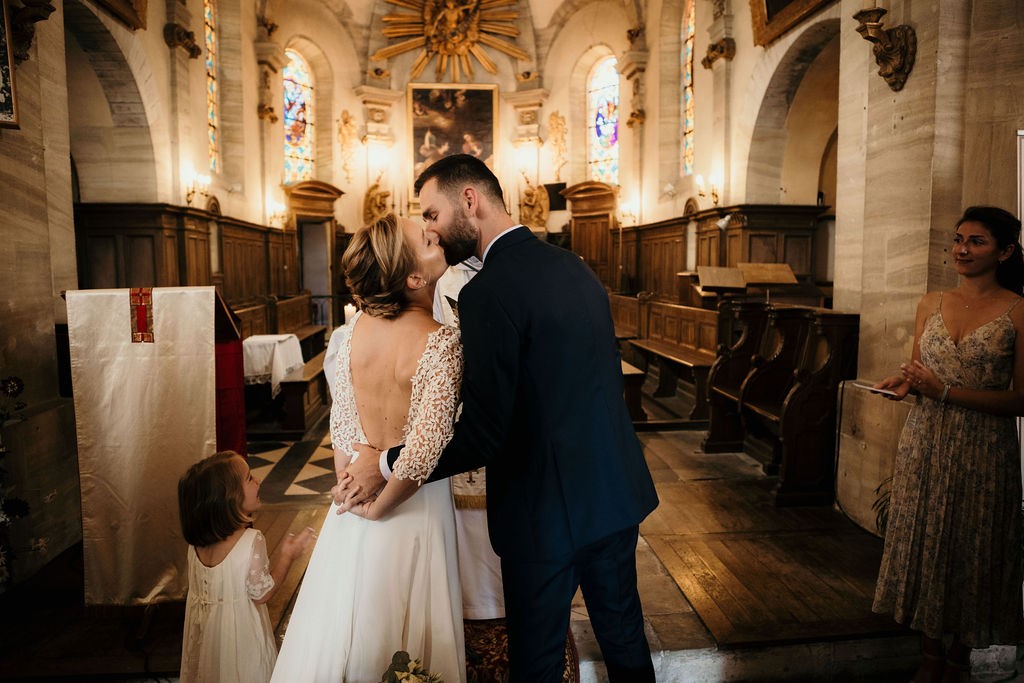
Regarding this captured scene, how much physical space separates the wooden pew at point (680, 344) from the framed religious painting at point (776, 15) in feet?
10.0

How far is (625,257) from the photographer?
13000mm

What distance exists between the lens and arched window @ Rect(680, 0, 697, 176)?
10.6 metres

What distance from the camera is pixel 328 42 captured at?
47.6 ft

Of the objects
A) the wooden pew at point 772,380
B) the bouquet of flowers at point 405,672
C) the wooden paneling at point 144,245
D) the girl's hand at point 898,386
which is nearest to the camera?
the bouquet of flowers at point 405,672

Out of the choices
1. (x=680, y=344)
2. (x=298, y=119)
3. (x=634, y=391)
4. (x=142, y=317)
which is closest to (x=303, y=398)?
(x=634, y=391)

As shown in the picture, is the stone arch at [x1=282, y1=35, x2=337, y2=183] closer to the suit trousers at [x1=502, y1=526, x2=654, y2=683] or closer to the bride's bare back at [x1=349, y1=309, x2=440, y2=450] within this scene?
the bride's bare back at [x1=349, y1=309, x2=440, y2=450]

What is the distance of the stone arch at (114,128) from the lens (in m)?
7.18

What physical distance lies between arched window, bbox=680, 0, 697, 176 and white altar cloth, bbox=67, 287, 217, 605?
9300 millimetres

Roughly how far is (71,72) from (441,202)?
24.7 feet

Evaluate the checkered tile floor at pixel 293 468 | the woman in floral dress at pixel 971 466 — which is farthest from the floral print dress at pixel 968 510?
the checkered tile floor at pixel 293 468

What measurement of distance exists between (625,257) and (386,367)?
11.6 meters

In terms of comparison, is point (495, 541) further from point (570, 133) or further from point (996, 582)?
point (570, 133)

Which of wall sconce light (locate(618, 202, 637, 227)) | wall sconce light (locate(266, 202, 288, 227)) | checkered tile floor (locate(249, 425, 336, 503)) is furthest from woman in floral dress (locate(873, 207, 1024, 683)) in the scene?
wall sconce light (locate(266, 202, 288, 227))

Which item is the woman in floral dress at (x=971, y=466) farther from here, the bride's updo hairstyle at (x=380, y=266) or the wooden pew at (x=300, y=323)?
the wooden pew at (x=300, y=323)
